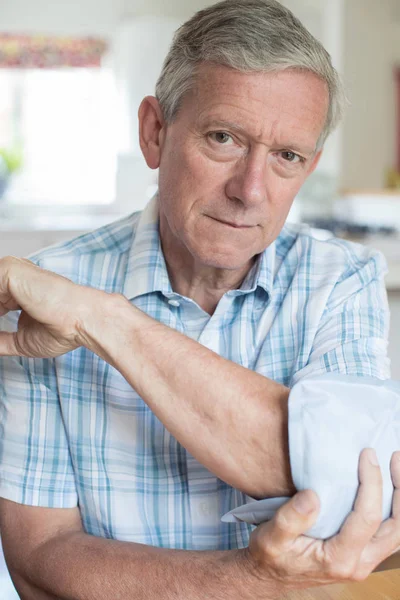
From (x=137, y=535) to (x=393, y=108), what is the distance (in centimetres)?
701

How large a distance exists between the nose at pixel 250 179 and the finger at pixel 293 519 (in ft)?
1.41

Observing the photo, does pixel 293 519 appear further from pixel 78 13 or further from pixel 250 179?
pixel 78 13

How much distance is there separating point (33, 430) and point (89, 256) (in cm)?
31

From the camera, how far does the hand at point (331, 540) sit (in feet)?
2.75

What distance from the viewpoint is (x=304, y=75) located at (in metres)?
1.07

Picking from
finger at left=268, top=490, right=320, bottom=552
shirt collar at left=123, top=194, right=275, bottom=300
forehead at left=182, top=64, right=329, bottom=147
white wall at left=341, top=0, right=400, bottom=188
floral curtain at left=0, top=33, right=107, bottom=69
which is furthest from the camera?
floral curtain at left=0, top=33, right=107, bottom=69

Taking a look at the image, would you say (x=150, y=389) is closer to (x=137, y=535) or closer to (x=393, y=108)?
(x=137, y=535)

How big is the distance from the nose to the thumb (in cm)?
43

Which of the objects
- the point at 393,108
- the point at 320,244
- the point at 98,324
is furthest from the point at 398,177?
the point at 98,324

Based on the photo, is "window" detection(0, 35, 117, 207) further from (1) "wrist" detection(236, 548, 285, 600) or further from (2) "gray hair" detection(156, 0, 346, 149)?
(1) "wrist" detection(236, 548, 285, 600)

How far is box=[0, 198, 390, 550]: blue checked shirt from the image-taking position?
115 centimetres

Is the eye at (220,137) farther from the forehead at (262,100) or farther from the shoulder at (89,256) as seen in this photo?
the shoulder at (89,256)

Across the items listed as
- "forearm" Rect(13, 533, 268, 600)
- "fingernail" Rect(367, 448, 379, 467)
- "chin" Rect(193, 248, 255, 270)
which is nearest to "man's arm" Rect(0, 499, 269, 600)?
"forearm" Rect(13, 533, 268, 600)

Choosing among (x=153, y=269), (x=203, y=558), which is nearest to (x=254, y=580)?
(x=203, y=558)
